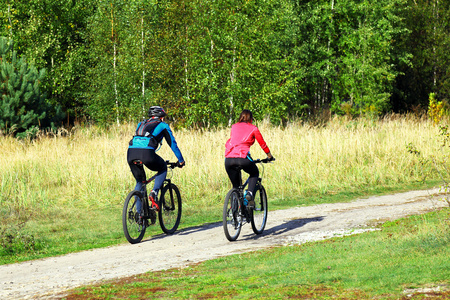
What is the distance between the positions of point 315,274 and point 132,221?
4218 millimetres

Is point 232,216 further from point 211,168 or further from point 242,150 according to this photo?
point 211,168

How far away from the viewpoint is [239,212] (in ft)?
32.6

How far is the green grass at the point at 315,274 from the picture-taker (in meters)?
6.09

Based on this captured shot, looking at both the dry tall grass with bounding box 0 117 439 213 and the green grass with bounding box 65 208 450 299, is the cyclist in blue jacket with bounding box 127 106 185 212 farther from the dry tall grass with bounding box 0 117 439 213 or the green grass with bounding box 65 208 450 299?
the dry tall grass with bounding box 0 117 439 213

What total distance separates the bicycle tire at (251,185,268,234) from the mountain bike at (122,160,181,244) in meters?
1.59

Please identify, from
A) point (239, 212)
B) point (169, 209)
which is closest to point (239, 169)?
point (239, 212)

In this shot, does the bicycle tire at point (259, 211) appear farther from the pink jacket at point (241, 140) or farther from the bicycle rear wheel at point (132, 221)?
the bicycle rear wheel at point (132, 221)

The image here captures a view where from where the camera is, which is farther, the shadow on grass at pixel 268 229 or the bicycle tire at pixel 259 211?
the shadow on grass at pixel 268 229

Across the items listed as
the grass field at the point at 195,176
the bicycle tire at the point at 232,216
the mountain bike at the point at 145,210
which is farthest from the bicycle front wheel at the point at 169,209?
the bicycle tire at the point at 232,216

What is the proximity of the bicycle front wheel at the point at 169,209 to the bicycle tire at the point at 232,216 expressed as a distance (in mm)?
1463

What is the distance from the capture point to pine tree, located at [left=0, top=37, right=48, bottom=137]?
24.5 metres

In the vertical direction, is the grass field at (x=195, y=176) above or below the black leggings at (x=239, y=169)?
below

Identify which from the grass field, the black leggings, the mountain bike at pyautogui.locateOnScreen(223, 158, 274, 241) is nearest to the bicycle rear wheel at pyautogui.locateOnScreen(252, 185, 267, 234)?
the mountain bike at pyautogui.locateOnScreen(223, 158, 274, 241)

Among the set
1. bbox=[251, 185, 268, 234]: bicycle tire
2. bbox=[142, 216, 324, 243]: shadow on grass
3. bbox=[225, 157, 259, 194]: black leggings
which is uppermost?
bbox=[225, 157, 259, 194]: black leggings
